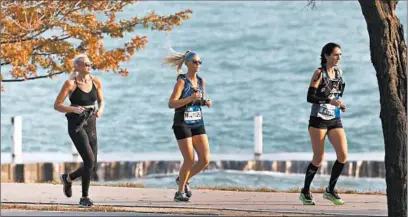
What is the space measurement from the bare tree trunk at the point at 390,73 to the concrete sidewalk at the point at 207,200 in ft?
4.80

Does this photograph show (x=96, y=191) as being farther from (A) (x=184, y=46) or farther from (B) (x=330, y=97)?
(A) (x=184, y=46)

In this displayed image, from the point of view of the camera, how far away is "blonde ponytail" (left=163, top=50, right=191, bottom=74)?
642 inches

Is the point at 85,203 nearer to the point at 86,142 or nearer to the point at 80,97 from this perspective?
the point at 86,142

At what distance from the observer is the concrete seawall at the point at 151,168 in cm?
2962

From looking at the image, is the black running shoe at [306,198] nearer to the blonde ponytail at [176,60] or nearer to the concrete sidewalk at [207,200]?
the concrete sidewalk at [207,200]

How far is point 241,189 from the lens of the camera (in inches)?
749

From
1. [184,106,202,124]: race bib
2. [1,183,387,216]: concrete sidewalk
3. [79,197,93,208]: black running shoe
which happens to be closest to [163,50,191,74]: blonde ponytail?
[184,106,202,124]: race bib

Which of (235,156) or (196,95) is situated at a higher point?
(196,95)

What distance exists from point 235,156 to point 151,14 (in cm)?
1026

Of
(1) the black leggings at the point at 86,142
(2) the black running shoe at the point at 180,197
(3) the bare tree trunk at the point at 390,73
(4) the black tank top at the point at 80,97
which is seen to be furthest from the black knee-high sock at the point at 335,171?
(4) the black tank top at the point at 80,97

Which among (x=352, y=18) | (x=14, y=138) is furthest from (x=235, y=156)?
(x=352, y=18)

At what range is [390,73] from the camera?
45.9ft

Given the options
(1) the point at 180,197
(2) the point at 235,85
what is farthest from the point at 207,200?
(2) the point at 235,85

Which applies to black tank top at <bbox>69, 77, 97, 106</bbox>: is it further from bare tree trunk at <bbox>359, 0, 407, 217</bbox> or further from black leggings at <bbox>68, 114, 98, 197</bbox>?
bare tree trunk at <bbox>359, 0, 407, 217</bbox>
